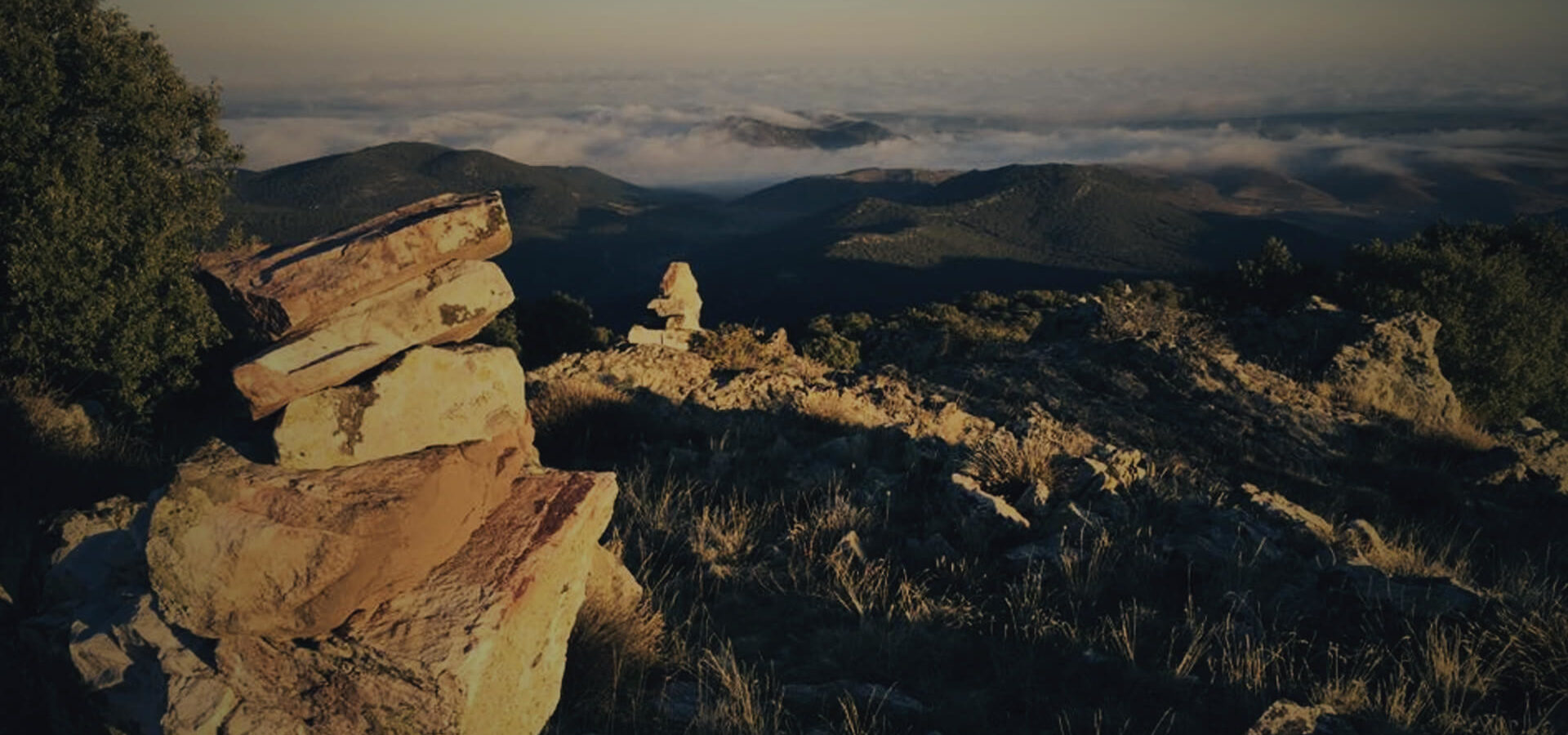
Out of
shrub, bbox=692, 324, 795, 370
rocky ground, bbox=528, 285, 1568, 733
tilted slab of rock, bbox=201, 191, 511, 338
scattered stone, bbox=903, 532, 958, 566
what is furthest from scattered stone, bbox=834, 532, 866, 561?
shrub, bbox=692, 324, 795, 370

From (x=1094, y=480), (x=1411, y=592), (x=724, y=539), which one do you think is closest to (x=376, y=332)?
(x=724, y=539)

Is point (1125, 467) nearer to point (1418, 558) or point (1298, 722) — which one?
point (1418, 558)

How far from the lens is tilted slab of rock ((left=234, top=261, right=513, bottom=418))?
16.9 feet

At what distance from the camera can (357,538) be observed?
4.98m

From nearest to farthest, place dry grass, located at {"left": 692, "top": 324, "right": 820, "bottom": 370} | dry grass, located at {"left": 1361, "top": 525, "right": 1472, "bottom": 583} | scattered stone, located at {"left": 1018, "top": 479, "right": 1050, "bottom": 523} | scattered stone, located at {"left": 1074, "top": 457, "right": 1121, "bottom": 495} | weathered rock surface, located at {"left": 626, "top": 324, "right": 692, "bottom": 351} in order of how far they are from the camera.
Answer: dry grass, located at {"left": 1361, "top": 525, "right": 1472, "bottom": 583} < scattered stone, located at {"left": 1018, "top": 479, "right": 1050, "bottom": 523} < scattered stone, located at {"left": 1074, "top": 457, "right": 1121, "bottom": 495} < dry grass, located at {"left": 692, "top": 324, "right": 820, "bottom": 370} < weathered rock surface, located at {"left": 626, "top": 324, "right": 692, "bottom": 351}

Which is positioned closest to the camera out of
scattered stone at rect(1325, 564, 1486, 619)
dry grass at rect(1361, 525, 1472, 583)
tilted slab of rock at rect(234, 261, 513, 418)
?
tilted slab of rock at rect(234, 261, 513, 418)

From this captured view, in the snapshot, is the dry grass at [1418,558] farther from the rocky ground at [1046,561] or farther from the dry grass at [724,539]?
the dry grass at [724,539]

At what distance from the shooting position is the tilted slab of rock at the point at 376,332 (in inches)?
203

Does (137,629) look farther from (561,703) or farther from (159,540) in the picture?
(561,703)

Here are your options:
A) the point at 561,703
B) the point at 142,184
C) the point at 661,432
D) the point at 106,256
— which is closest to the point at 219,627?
the point at 561,703

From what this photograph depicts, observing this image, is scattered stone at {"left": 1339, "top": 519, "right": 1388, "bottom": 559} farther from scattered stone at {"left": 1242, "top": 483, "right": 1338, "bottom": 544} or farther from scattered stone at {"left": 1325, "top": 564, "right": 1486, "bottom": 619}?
scattered stone at {"left": 1325, "top": 564, "right": 1486, "bottom": 619}

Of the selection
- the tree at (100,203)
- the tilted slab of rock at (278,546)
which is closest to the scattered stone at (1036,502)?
the tilted slab of rock at (278,546)

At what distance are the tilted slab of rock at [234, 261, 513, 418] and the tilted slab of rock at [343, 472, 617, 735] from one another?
122 cm

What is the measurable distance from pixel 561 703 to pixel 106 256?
16.2 meters
